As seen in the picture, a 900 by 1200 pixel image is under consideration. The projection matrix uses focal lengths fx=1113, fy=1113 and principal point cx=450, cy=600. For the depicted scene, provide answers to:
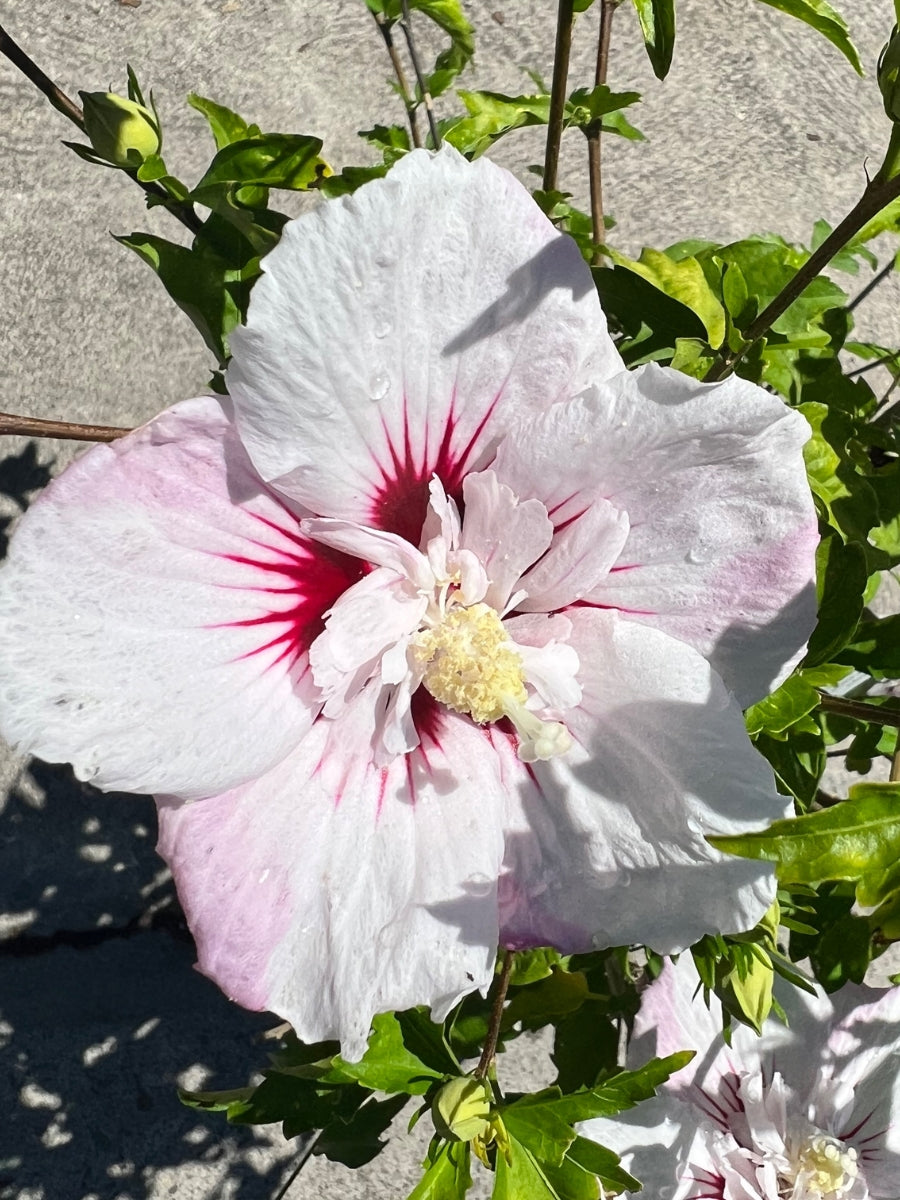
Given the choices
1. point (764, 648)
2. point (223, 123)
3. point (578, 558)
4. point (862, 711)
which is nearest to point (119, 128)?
point (223, 123)

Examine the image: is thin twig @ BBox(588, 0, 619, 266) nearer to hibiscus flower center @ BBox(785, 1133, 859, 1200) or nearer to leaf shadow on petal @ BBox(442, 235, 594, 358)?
leaf shadow on petal @ BBox(442, 235, 594, 358)

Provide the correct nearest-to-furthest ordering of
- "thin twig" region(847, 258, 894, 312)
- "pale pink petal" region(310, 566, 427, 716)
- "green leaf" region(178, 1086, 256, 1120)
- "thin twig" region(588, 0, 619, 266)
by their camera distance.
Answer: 1. "pale pink petal" region(310, 566, 427, 716)
2. "green leaf" region(178, 1086, 256, 1120)
3. "thin twig" region(588, 0, 619, 266)
4. "thin twig" region(847, 258, 894, 312)

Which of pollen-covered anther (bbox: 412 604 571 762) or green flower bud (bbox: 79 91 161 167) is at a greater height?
green flower bud (bbox: 79 91 161 167)

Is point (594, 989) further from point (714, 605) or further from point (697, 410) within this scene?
point (697, 410)

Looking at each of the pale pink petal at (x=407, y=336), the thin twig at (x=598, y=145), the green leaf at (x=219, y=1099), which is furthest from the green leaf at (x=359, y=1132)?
the thin twig at (x=598, y=145)

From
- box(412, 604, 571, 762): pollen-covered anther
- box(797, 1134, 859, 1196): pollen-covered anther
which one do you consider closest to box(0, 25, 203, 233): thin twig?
box(412, 604, 571, 762): pollen-covered anther

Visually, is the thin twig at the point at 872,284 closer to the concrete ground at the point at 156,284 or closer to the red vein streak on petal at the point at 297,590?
the concrete ground at the point at 156,284
